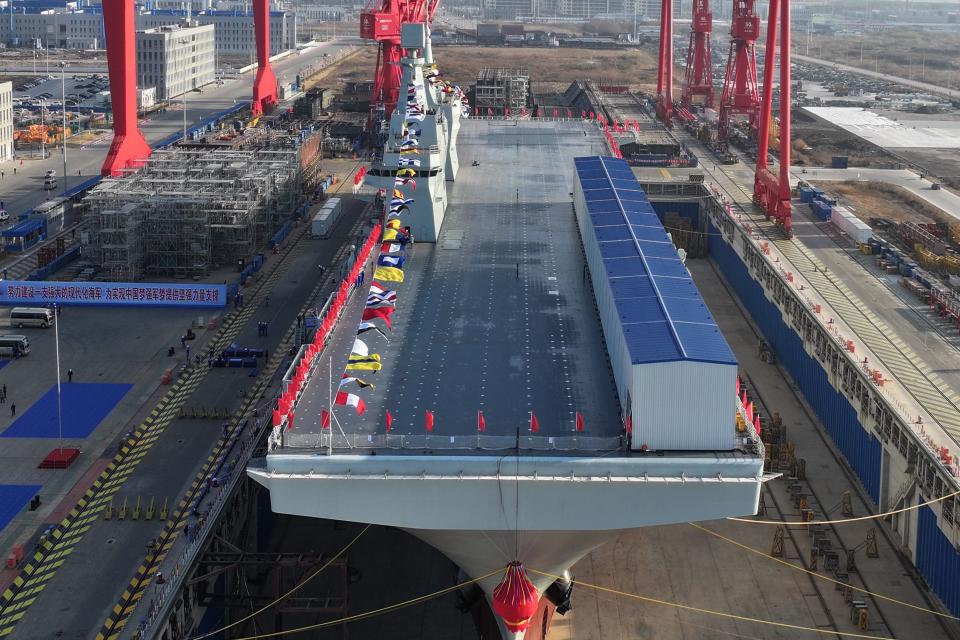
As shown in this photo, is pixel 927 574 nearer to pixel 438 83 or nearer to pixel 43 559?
pixel 43 559

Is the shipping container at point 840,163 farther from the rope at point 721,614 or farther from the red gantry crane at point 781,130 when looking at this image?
the rope at point 721,614

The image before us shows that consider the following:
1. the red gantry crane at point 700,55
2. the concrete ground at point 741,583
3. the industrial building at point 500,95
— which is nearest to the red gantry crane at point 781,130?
the concrete ground at point 741,583

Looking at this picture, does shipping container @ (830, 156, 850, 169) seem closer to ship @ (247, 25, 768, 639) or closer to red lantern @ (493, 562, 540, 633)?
ship @ (247, 25, 768, 639)

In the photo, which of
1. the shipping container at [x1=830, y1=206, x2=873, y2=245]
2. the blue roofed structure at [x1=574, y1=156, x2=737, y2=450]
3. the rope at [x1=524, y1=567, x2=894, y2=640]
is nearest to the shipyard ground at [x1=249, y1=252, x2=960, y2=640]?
the rope at [x1=524, y1=567, x2=894, y2=640]

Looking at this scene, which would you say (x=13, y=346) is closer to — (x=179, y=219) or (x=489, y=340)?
(x=179, y=219)

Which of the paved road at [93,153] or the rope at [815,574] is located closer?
the rope at [815,574]

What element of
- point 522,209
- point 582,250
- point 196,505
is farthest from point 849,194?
point 196,505
